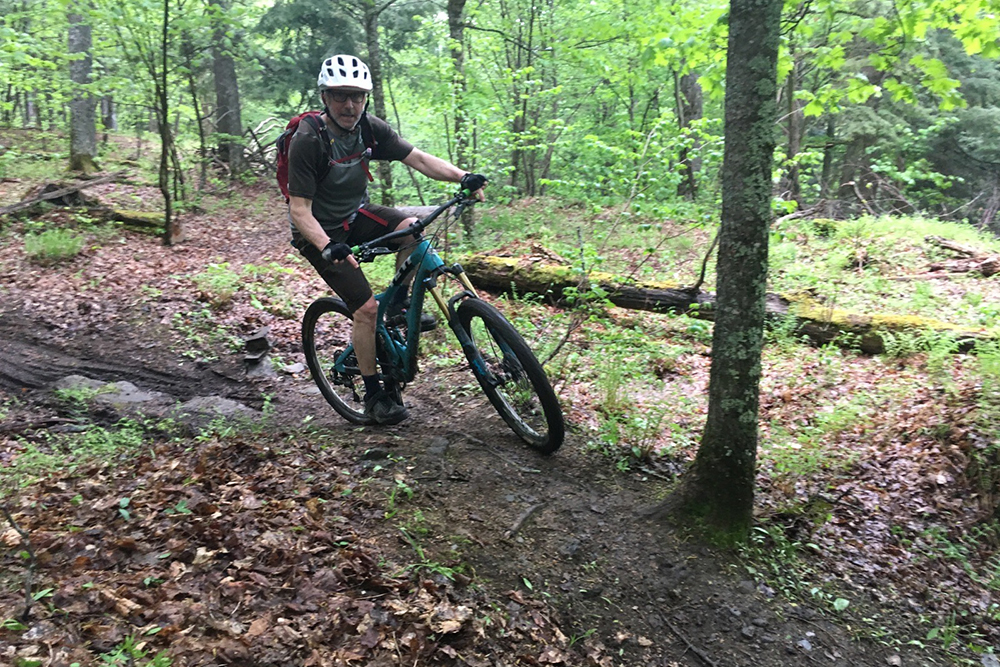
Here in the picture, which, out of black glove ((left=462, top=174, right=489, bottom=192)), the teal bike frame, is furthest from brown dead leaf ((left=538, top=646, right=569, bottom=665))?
black glove ((left=462, top=174, right=489, bottom=192))

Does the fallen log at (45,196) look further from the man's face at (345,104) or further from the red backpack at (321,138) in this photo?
the man's face at (345,104)

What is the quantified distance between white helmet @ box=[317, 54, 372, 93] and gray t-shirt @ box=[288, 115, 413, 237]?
1.09ft

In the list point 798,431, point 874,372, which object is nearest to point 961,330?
point 874,372

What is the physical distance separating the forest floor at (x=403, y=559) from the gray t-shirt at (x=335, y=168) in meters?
1.81

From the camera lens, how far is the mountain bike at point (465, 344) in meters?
4.05

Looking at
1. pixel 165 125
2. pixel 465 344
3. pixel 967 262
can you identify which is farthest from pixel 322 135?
pixel 967 262

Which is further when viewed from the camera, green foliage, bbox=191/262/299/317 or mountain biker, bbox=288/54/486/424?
green foliage, bbox=191/262/299/317

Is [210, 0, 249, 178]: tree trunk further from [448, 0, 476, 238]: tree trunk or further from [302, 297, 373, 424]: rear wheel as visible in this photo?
[302, 297, 373, 424]: rear wheel

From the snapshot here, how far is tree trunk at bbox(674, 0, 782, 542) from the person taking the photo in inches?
119

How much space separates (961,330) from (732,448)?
415cm

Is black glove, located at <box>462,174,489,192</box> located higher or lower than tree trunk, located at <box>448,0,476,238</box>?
lower

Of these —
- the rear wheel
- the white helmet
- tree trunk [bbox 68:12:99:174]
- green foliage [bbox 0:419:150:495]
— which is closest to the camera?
green foliage [bbox 0:419:150:495]

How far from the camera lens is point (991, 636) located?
3.03 meters

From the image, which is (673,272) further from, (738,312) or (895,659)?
(895,659)
